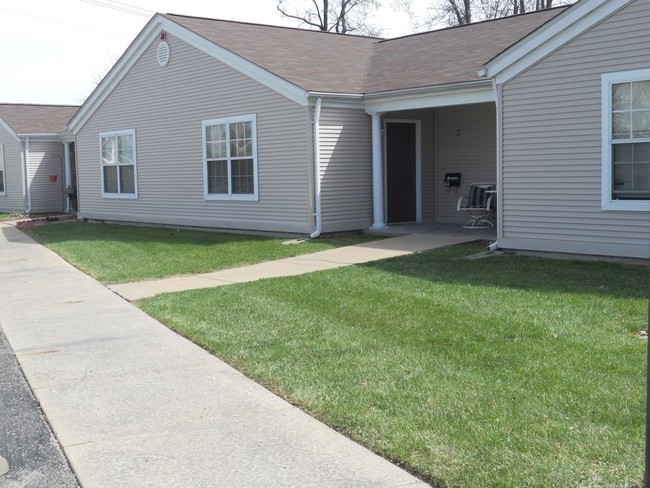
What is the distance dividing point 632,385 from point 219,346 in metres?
3.59

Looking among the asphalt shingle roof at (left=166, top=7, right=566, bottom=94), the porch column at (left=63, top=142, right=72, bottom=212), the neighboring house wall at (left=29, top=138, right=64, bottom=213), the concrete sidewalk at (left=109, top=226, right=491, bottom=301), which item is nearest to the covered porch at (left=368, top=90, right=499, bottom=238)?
the asphalt shingle roof at (left=166, top=7, right=566, bottom=94)

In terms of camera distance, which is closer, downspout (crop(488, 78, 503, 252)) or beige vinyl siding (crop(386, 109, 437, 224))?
downspout (crop(488, 78, 503, 252))

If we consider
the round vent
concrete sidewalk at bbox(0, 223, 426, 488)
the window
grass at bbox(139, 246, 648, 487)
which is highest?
the round vent

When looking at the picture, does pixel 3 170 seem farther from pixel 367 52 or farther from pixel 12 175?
pixel 367 52

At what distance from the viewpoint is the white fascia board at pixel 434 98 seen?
43.8 feet

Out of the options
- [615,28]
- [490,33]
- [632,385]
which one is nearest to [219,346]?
[632,385]

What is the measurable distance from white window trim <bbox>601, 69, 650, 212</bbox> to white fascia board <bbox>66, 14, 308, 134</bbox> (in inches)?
236

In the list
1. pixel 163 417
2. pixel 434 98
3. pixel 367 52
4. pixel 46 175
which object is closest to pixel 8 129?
pixel 46 175

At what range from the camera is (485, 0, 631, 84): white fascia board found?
10562 mm

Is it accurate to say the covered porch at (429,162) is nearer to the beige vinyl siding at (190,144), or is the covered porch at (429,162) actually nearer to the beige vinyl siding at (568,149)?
the beige vinyl siding at (190,144)

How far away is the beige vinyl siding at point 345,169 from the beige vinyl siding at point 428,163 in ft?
5.26

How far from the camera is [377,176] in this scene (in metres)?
15.8

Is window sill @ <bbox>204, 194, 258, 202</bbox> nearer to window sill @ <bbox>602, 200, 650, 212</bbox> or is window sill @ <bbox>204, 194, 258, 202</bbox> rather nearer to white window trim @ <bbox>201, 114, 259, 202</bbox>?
white window trim @ <bbox>201, 114, 259, 202</bbox>

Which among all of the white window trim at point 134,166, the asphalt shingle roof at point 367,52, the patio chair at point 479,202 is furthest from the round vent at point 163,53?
the patio chair at point 479,202
